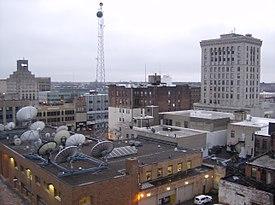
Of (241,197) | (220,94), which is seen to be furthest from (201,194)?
(220,94)

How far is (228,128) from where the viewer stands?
77.8 m

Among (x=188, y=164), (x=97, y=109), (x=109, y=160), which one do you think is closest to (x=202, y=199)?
(x=188, y=164)

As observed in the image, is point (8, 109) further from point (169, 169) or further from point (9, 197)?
point (169, 169)

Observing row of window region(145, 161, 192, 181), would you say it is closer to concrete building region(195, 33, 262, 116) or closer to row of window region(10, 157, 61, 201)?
row of window region(10, 157, 61, 201)

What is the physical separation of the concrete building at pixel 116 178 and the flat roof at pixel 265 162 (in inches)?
386

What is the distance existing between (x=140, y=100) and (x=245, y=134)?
4198 cm

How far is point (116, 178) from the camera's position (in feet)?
137

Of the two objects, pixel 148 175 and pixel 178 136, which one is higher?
pixel 178 136

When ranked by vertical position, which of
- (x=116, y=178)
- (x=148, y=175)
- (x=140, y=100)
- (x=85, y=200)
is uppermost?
(x=140, y=100)

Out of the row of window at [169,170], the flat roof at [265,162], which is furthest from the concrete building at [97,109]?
the flat roof at [265,162]

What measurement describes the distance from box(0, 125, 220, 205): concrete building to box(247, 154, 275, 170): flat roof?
386 inches

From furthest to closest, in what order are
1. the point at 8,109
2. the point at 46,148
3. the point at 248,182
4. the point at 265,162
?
the point at 8,109 < the point at 46,148 < the point at 265,162 < the point at 248,182

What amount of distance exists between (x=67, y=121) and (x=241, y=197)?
86724 millimetres

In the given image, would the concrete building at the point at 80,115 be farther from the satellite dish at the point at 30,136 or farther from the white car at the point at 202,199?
the white car at the point at 202,199
